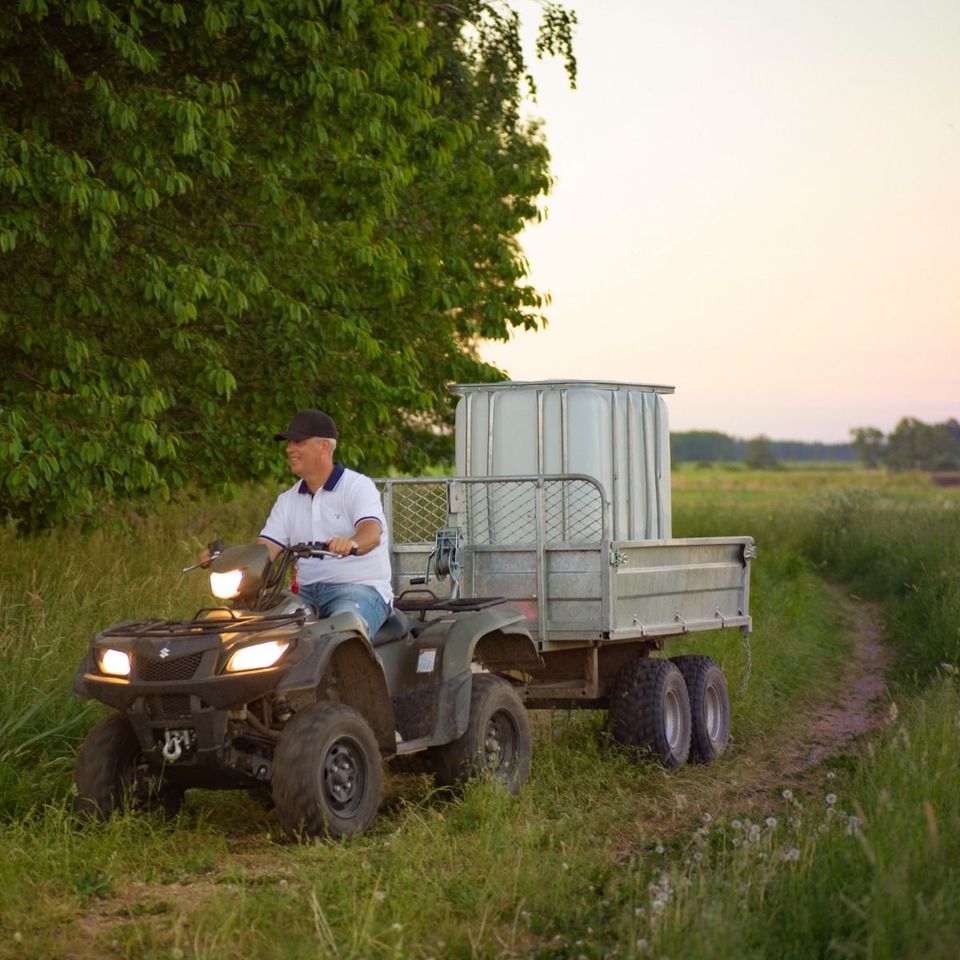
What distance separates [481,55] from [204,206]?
7.26 m

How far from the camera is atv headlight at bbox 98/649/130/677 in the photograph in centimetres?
708

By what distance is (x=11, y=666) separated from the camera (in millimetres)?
9023

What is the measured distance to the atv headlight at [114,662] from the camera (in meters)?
7.08

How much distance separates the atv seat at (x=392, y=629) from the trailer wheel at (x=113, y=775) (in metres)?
Answer: 1.23

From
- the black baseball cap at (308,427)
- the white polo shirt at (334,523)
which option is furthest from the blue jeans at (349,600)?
the black baseball cap at (308,427)

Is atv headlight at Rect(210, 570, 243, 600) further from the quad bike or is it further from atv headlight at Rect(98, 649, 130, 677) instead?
atv headlight at Rect(98, 649, 130, 677)

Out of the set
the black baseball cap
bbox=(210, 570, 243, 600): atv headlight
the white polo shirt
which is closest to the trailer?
the white polo shirt

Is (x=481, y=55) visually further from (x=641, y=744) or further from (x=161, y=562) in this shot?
(x=641, y=744)

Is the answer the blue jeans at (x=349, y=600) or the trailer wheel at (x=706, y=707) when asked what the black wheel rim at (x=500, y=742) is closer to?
the blue jeans at (x=349, y=600)

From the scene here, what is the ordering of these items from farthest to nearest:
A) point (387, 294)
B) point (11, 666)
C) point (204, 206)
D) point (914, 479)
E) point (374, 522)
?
point (914, 479), point (387, 294), point (204, 206), point (11, 666), point (374, 522)

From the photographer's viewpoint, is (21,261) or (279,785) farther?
(21,261)

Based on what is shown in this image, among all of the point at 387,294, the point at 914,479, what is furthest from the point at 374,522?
the point at 914,479

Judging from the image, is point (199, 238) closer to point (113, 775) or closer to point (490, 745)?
point (490, 745)

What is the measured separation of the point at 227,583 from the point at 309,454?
0.88 m
